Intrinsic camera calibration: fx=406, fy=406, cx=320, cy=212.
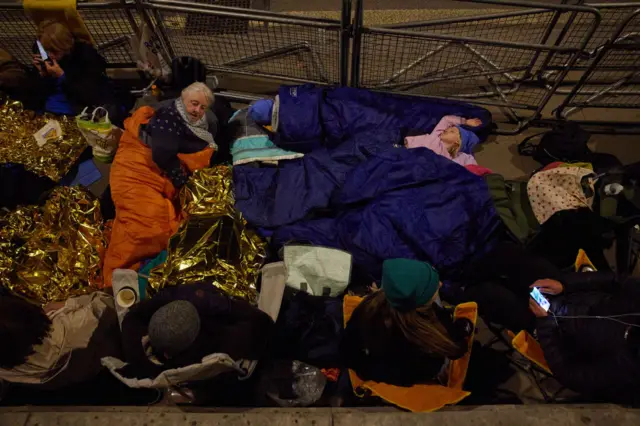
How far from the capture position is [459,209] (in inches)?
131

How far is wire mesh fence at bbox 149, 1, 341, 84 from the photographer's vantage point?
173 inches

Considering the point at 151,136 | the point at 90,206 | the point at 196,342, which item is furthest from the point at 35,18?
the point at 196,342

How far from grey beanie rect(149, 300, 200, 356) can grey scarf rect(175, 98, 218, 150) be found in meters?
2.02

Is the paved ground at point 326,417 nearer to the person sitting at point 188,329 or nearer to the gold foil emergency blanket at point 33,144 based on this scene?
the person sitting at point 188,329

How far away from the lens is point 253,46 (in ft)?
16.0

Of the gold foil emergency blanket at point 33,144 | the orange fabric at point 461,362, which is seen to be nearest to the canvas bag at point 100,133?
the gold foil emergency blanket at point 33,144

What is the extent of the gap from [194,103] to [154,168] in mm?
700

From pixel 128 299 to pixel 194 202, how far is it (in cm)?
105

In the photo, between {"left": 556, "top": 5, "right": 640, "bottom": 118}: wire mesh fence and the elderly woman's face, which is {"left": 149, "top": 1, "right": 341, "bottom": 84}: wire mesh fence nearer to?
the elderly woman's face

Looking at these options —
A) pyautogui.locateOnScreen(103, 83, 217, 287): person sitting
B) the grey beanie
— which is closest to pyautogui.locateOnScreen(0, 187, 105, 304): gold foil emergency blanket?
pyautogui.locateOnScreen(103, 83, 217, 287): person sitting

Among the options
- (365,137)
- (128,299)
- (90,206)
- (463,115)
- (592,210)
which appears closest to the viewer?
(128,299)

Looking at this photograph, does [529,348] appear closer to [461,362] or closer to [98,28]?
[461,362]

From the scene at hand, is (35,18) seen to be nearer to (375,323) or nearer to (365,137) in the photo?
(365,137)

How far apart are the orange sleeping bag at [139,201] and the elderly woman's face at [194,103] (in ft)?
1.16
